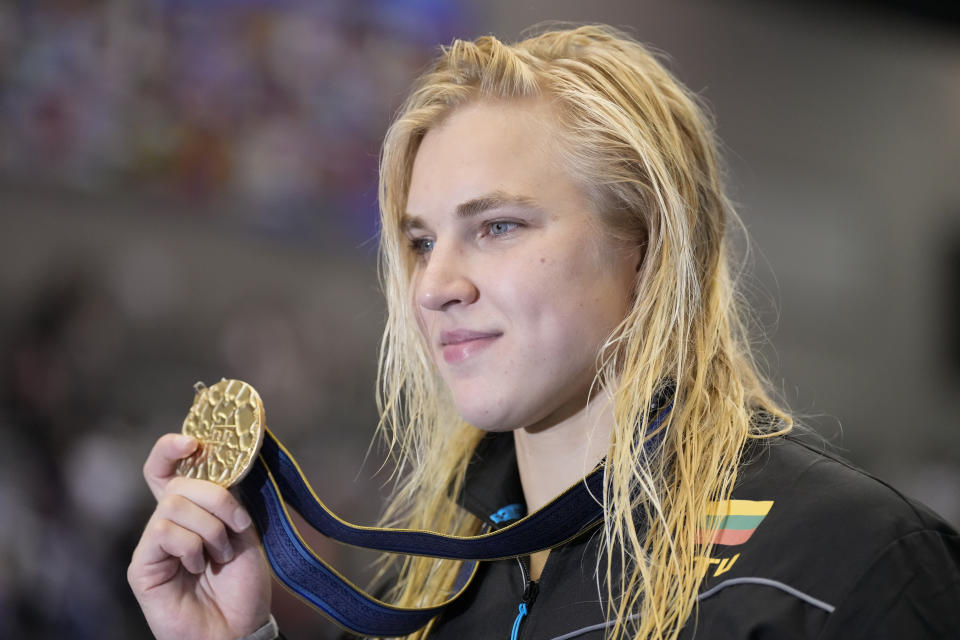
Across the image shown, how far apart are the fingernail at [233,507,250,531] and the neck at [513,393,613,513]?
0.43 metres

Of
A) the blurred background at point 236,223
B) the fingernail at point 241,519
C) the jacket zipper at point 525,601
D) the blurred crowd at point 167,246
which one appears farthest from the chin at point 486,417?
the blurred crowd at point 167,246

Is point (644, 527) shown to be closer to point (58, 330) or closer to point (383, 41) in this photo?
point (58, 330)

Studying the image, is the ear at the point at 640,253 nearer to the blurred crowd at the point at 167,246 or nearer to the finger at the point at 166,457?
the finger at the point at 166,457

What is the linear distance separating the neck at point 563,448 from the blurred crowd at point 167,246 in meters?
2.26

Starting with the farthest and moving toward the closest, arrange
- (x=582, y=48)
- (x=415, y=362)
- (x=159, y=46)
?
(x=159, y=46) < (x=415, y=362) < (x=582, y=48)

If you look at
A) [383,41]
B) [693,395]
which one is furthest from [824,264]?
[693,395]

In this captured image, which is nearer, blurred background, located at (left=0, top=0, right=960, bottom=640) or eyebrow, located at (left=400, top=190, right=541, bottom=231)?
eyebrow, located at (left=400, top=190, right=541, bottom=231)

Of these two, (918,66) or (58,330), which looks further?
(918,66)

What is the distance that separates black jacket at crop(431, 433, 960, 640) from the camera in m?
0.96

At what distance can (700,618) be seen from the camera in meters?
1.06

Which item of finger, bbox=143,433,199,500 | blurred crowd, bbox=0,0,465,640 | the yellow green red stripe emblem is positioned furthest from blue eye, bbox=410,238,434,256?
blurred crowd, bbox=0,0,465,640

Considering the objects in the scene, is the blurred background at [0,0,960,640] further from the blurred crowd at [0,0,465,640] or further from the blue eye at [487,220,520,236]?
the blue eye at [487,220,520,236]

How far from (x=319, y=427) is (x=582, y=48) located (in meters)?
2.97

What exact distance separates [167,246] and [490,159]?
10.5 ft
